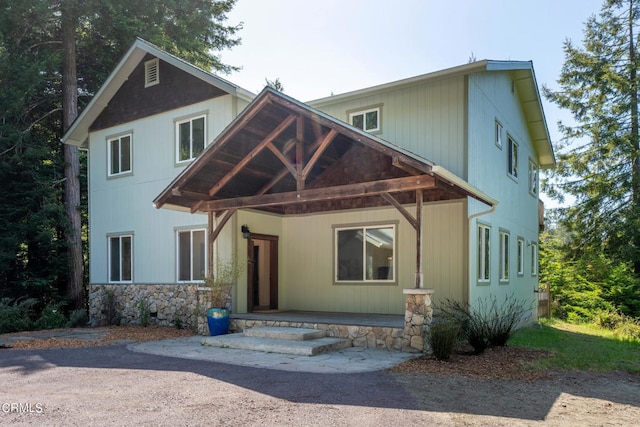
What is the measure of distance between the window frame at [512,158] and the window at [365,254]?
4398 mm

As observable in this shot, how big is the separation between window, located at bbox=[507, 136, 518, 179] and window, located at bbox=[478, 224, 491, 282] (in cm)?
296

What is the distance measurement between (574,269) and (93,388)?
19322 mm

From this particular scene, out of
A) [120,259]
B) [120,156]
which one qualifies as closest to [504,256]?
[120,259]

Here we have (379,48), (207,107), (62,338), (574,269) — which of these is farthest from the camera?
(574,269)

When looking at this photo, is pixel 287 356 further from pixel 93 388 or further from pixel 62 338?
pixel 62 338

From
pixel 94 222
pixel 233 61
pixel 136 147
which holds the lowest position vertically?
pixel 94 222

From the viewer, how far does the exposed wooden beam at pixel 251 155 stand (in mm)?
8938

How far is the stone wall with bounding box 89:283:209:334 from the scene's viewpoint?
11.7 m

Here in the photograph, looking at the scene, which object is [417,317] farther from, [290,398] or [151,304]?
[151,304]

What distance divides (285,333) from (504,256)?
21.6 feet

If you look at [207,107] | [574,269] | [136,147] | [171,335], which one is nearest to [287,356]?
[171,335]

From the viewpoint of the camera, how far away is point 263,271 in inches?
504

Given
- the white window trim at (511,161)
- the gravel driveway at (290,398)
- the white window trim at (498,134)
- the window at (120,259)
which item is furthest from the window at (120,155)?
the white window trim at (511,161)

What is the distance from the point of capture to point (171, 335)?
418 inches
